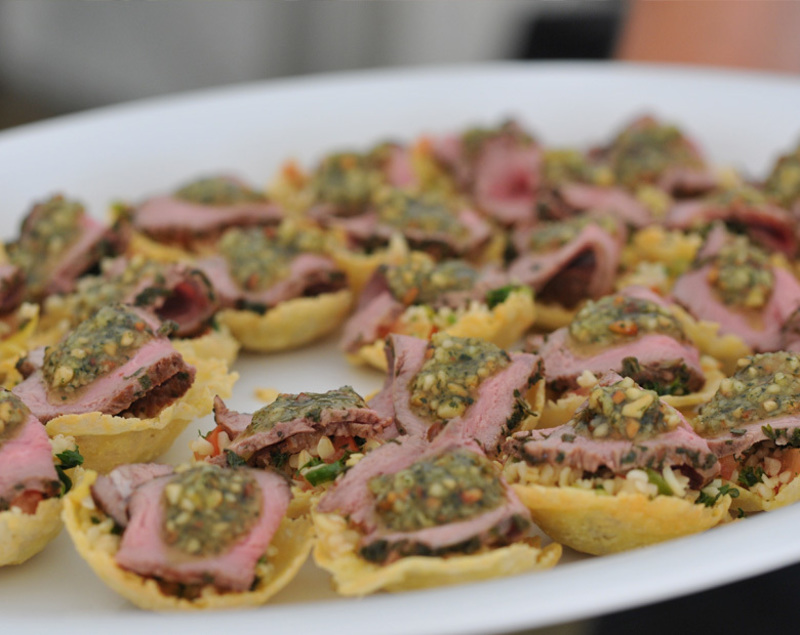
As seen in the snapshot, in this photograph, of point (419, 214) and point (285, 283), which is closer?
point (285, 283)

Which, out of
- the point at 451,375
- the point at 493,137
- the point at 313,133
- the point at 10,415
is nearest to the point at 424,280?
the point at 451,375

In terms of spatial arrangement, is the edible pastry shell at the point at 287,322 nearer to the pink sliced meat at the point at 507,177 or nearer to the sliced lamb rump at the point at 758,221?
the pink sliced meat at the point at 507,177

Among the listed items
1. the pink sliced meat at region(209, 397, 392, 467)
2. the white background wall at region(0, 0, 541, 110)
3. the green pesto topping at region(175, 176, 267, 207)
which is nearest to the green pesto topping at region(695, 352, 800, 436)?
the pink sliced meat at region(209, 397, 392, 467)

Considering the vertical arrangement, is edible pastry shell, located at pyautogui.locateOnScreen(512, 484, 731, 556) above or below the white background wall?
above

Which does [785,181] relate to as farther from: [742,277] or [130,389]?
[130,389]

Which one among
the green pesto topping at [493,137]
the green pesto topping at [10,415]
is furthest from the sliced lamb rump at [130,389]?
the green pesto topping at [493,137]

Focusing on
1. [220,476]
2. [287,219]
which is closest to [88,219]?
[287,219]

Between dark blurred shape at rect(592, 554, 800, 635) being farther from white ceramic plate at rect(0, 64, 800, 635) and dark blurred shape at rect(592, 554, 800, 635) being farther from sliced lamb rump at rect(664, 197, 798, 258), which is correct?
sliced lamb rump at rect(664, 197, 798, 258)
